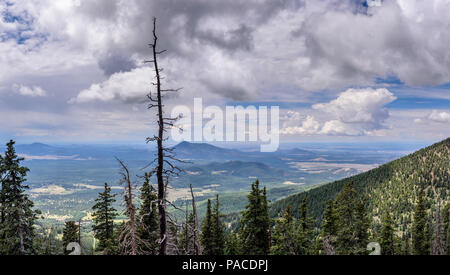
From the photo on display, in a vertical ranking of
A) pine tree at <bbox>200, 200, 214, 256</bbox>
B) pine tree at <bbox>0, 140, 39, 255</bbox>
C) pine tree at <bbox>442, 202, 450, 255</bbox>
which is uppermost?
pine tree at <bbox>0, 140, 39, 255</bbox>

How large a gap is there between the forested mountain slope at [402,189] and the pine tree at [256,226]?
391 ft

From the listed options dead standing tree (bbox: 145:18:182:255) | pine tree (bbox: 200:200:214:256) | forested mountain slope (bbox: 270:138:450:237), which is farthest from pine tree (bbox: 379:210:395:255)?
forested mountain slope (bbox: 270:138:450:237)

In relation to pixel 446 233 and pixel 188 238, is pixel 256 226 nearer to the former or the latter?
pixel 188 238

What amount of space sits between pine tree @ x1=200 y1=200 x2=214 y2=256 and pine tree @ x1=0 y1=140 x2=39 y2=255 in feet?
58.1

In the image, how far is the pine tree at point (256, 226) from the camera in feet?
91.0

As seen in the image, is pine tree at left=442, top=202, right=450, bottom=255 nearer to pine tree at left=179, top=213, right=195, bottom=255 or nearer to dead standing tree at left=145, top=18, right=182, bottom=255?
pine tree at left=179, top=213, right=195, bottom=255

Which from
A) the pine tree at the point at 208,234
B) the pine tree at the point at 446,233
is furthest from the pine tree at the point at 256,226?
the pine tree at the point at 446,233

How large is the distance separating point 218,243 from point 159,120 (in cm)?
2565

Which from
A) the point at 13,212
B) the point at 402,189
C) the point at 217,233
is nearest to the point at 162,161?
the point at 13,212

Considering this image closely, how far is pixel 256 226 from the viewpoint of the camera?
92.0ft

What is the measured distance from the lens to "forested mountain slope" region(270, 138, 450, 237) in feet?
458
